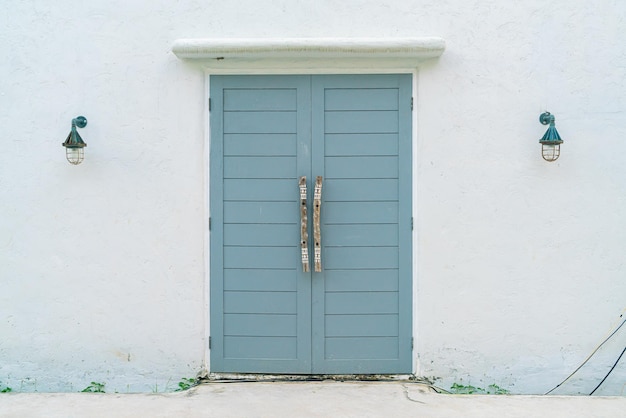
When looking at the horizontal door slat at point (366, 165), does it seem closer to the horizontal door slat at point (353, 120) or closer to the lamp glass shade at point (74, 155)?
the horizontal door slat at point (353, 120)

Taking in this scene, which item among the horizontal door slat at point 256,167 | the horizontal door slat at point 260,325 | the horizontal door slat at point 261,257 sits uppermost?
the horizontal door slat at point 256,167

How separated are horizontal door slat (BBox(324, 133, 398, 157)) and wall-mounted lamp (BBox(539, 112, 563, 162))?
1055mm

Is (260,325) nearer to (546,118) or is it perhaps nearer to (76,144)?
(76,144)

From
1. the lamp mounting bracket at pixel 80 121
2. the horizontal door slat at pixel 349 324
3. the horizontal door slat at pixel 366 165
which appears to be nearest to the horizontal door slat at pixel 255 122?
the horizontal door slat at pixel 366 165

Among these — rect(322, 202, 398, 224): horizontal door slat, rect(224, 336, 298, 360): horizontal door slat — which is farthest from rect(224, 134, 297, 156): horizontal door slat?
rect(224, 336, 298, 360): horizontal door slat

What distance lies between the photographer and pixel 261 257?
4.70 metres

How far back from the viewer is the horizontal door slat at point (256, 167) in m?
4.69

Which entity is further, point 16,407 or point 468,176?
point 468,176

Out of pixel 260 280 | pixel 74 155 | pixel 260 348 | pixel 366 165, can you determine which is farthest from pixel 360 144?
pixel 74 155

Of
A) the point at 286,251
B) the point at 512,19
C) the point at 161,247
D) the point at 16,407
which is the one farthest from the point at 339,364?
the point at 512,19

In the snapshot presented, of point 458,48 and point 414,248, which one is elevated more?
point 458,48

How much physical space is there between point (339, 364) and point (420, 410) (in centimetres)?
76

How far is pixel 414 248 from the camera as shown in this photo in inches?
184

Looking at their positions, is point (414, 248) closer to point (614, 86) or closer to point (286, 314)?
point (286, 314)
